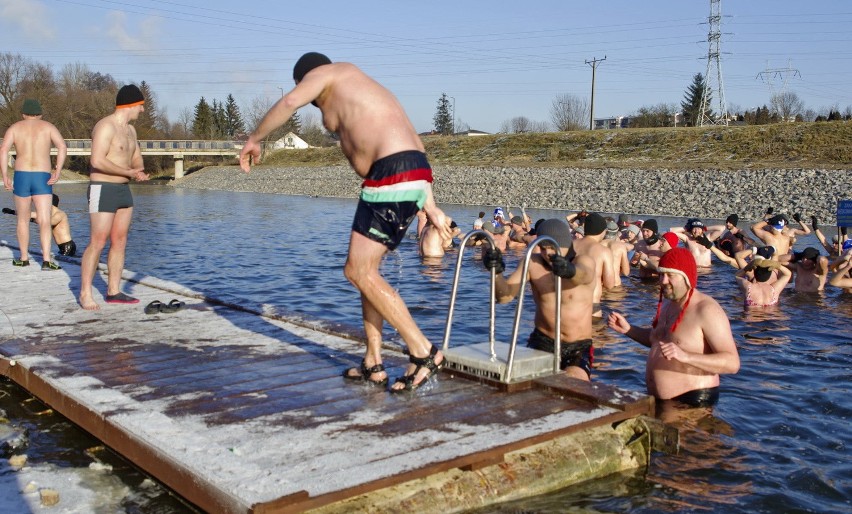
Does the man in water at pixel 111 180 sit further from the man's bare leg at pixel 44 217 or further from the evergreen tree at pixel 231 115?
the evergreen tree at pixel 231 115

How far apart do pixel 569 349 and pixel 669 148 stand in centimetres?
4247

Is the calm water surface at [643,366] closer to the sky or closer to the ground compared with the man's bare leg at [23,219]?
closer to the ground

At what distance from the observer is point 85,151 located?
229ft

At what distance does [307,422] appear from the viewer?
15.3 feet

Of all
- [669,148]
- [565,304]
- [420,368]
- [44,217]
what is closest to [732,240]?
[565,304]

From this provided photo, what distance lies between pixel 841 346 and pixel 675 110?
7972cm

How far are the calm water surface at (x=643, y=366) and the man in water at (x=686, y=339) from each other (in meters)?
0.23

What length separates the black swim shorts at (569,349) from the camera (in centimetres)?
690

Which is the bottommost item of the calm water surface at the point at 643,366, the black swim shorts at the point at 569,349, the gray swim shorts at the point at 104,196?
the calm water surface at the point at 643,366

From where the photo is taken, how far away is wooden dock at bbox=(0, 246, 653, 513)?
3.96 m

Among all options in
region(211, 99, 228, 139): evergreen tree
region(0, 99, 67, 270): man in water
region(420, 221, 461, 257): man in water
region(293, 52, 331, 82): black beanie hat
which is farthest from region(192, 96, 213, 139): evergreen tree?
region(293, 52, 331, 82): black beanie hat

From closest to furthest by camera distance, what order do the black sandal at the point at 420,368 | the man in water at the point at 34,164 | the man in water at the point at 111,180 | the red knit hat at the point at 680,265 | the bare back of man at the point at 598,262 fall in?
the black sandal at the point at 420,368, the red knit hat at the point at 680,265, the man in water at the point at 111,180, the bare back of man at the point at 598,262, the man in water at the point at 34,164

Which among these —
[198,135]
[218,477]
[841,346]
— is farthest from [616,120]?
[218,477]

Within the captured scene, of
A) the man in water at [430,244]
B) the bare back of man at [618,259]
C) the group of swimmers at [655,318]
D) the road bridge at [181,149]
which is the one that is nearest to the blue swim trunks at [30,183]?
the group of swimmers at [655,318]
